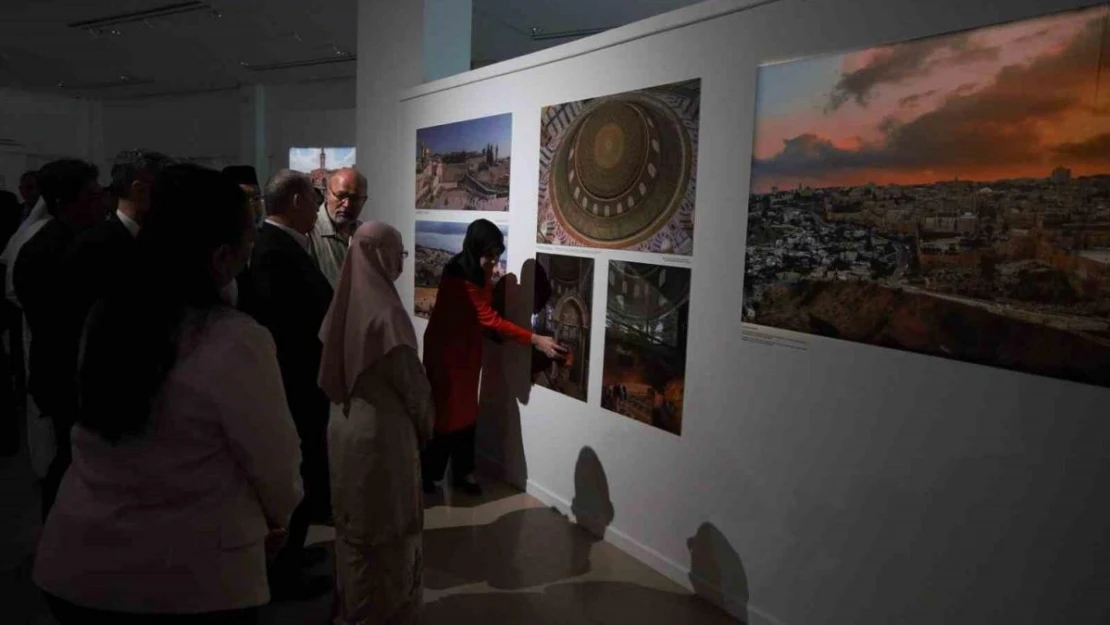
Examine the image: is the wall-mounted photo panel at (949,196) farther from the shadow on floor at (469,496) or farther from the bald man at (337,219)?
the shadow on floor at (469,496)

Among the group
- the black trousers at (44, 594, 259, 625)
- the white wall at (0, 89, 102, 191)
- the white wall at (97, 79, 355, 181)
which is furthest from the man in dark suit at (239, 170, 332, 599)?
the white wall at (0, 89, 102, 191)

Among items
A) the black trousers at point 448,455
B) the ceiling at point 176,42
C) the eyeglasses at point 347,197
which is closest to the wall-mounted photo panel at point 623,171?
the eyeglasses at point 347,197

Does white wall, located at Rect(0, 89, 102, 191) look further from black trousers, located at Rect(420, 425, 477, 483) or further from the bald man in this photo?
black trousers, located at Rect(420, 425, 477, 483)

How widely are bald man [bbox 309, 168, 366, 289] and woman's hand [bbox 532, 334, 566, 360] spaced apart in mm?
1374

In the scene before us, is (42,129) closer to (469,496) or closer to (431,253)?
(431,253)

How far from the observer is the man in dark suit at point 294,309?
3305mm

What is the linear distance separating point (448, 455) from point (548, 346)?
1.25m

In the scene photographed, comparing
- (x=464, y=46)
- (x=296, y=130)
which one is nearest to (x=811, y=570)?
(x=464, y=46)

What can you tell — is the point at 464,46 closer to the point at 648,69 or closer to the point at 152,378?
the point at 648,69

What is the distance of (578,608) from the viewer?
3609 mm

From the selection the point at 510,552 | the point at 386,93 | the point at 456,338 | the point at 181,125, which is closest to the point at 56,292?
the point at 456,338

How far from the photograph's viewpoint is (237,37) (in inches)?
404

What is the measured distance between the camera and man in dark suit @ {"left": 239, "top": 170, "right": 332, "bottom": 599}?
3.30 m

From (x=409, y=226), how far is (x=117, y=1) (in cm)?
589
